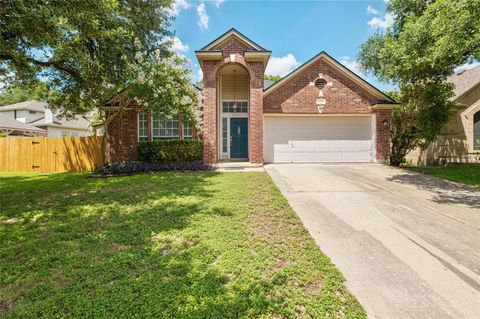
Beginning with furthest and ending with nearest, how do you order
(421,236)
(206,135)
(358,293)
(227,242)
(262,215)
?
(206,135), (262,215), (421,236), (227,242), (358,293)

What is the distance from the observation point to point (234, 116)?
14.9 metres

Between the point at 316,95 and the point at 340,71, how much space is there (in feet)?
6.41

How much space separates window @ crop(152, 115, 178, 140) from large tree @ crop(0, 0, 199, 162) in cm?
223

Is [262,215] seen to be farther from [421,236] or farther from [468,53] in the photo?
[468,53]

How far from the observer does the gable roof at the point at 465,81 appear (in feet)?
52.0

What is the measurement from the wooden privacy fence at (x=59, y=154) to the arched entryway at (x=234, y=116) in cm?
742

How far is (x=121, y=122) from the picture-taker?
44.5 feet

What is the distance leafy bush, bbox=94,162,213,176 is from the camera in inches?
450

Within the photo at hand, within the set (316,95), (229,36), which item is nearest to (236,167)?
(316,95)

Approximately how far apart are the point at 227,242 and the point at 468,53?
10.4 m

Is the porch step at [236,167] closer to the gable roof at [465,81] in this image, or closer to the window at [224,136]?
the window at [224,136]

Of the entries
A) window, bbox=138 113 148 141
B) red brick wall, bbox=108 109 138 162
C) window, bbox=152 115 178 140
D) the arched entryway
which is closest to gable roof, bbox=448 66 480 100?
the arched entryway

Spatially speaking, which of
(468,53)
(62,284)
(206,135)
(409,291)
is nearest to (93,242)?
(62,284)

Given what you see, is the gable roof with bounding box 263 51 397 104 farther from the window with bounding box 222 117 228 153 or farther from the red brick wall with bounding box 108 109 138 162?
the red brick wall with bounding box 108 109 138 162
